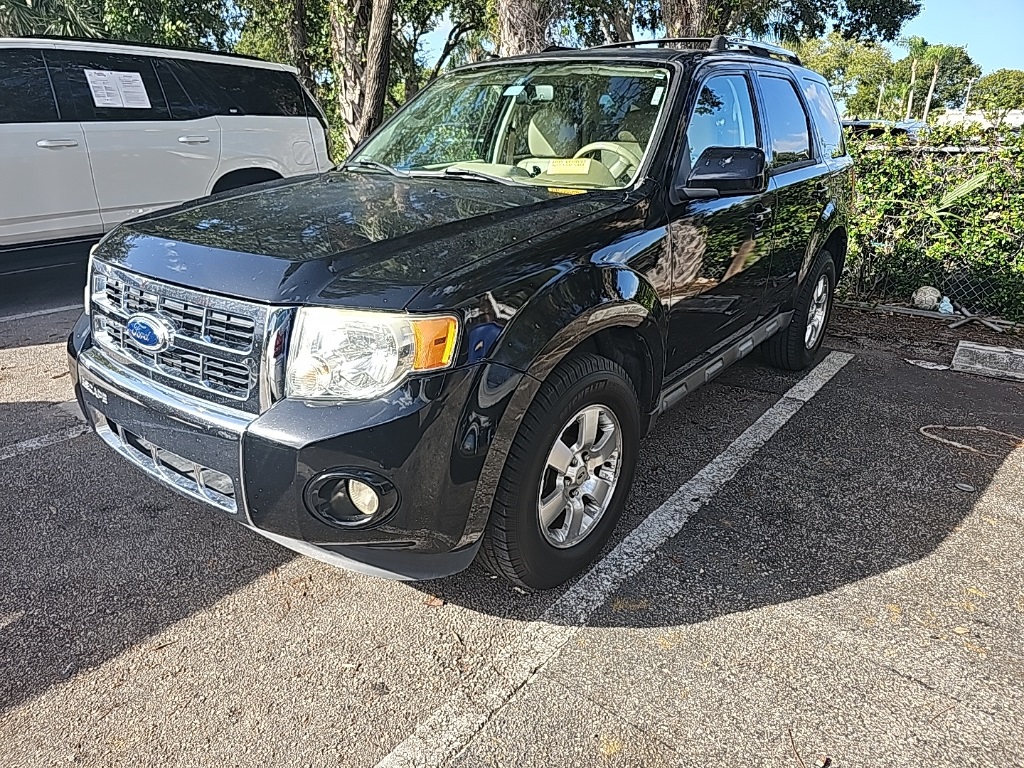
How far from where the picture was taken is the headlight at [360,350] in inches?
86.0

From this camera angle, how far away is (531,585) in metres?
2.76

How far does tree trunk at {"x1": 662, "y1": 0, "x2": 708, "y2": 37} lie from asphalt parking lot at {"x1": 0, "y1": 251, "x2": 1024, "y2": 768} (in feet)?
30.1

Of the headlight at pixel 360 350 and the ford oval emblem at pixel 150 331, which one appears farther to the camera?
the ford oval emblem at pixel 150 331

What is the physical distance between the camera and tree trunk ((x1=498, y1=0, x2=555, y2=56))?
809cm

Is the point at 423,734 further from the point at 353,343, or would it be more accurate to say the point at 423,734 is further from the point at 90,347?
the point at 90,347

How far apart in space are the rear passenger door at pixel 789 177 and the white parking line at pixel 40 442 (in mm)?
3842

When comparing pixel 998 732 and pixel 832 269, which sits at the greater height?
pixel 832 269

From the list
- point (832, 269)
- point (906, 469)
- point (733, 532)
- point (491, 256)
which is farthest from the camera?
point (832, 269)

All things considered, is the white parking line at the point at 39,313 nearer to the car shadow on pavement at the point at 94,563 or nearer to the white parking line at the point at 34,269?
the white parking line at the point at 34,269

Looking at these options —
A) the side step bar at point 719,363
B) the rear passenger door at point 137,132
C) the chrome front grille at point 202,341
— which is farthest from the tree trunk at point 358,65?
the chrome front grille at point 202,341

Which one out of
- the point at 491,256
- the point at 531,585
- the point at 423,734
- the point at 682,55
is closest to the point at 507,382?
the point at 491,256

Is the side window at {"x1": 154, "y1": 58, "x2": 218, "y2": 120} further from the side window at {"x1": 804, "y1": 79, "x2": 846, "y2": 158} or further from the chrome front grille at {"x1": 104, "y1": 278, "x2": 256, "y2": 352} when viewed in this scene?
the side window at {"x1": 804, "y1": 79, "x2": 846, "y2": 158}

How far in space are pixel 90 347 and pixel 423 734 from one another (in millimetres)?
1875

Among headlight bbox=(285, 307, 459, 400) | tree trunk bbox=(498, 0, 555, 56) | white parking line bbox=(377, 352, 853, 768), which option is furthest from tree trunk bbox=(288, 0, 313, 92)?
headlight bbox=(285, 307, 459, 400)
